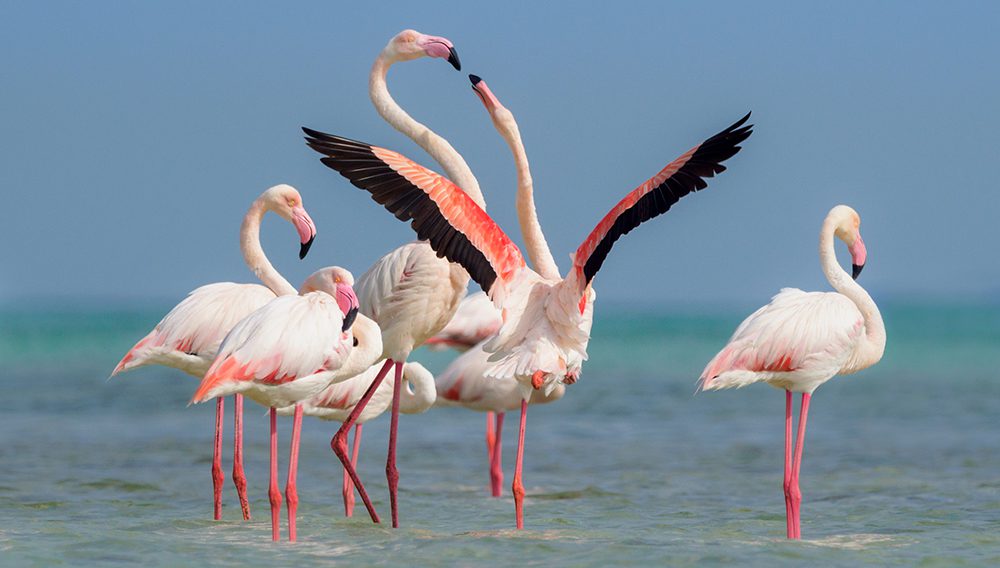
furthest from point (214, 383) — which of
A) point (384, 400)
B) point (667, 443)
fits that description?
point (667, 443)

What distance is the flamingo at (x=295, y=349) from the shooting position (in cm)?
609

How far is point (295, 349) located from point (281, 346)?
6cm

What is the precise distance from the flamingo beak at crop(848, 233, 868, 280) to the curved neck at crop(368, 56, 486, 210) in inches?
76.8

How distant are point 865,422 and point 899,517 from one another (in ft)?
21.7

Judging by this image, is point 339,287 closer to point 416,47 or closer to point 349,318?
point 349,318

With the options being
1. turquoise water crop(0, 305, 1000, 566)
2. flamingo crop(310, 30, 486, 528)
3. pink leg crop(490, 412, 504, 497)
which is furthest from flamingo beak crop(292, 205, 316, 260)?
pink leg crop(490, 412, 504, 497)

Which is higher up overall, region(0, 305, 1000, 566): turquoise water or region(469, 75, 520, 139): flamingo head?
region(469, 75, 520, 139): flamingo head

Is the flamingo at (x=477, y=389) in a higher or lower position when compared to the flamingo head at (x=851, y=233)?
lower

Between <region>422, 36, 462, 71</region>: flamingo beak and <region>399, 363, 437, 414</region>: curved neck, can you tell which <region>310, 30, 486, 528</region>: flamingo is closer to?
<region>422, 36, 462, 71</region>: flamingo beak

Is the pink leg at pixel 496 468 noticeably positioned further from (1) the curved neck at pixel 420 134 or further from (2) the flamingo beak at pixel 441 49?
(2) the flamingo beak at pixel 441 49

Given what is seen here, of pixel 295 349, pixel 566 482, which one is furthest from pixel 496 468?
pixel 295 349

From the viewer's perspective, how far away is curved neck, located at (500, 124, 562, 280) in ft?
23.8

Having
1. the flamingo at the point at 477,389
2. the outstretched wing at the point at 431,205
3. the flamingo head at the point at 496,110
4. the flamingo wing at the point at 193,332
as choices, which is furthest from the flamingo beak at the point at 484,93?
the flamingo at the point at 477,389

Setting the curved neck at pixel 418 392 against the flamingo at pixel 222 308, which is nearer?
the flamingo at pixel 222 308
